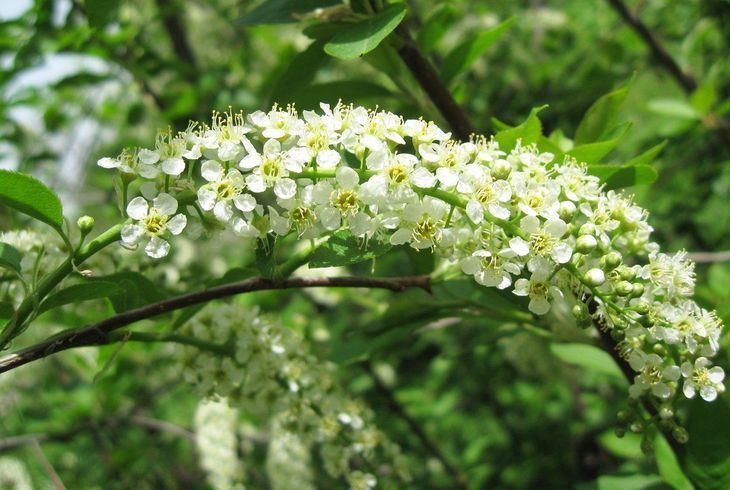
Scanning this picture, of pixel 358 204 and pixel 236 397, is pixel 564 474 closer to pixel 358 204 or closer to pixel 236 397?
pixel 236 397

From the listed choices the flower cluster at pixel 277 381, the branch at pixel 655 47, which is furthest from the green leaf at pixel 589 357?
the branch at pixel 655 47

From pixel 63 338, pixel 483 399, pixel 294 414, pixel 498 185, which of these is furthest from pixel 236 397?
pixel 483 399

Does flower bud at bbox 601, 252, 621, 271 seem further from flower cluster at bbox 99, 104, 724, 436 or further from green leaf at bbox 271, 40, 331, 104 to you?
green leaf at bbox 271, 40, 331, 104

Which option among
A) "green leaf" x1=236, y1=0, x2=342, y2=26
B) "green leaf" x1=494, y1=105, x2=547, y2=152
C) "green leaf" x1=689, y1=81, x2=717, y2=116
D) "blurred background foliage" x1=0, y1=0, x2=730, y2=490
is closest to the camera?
"green leaf" x1=494, y1=105, x2=547, y2=152

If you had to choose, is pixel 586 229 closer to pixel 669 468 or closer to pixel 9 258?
pixel 669 468

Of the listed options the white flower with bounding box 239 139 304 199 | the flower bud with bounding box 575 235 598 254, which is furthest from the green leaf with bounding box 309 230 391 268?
the flower bud with bounding box 575 235 598 254
